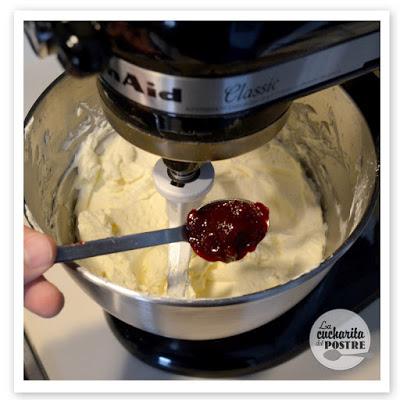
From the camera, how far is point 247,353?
32.6 inches

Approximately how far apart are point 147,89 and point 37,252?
24 centimetres

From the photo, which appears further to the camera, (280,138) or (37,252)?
(280,138)

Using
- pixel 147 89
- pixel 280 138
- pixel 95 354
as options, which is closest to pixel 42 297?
pixel 95 354

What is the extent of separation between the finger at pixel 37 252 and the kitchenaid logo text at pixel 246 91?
27 centimetres

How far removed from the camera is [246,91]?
0.52m

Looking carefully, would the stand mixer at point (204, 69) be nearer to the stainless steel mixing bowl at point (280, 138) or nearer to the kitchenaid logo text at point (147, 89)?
the kitchenaid logo text at point (147, 89)

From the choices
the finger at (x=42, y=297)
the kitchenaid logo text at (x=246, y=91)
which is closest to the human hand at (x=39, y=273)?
the finger at (x=42, y=297)

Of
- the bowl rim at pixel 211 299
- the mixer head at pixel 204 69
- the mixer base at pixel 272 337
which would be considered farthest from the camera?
the mixer base at pixel 272 337

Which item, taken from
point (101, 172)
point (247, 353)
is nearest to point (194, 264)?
point (247, 353)

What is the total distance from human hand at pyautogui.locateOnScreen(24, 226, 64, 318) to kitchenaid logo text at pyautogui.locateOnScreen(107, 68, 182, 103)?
0.22m

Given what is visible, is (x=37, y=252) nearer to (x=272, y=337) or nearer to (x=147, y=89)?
(x=147, y=89)

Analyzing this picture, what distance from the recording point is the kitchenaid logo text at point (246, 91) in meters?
0.52

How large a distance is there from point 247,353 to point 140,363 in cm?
16

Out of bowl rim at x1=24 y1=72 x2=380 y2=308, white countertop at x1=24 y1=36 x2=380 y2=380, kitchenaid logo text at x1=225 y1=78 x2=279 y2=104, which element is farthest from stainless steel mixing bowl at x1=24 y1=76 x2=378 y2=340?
kitchenaid logo text at x1=225 y1=78 x2=279 y2=104
